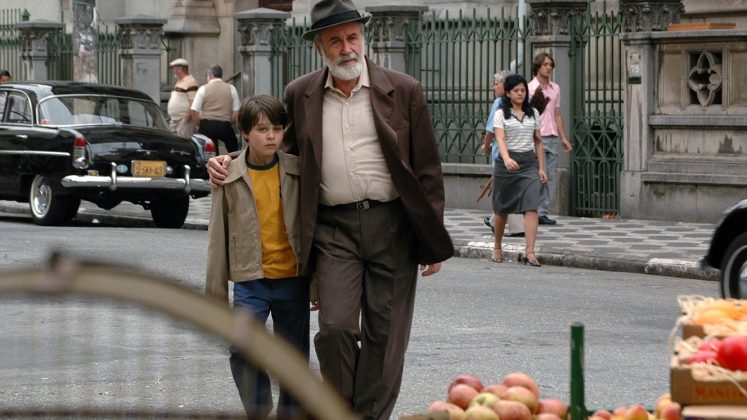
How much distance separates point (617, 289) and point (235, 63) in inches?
→ 762

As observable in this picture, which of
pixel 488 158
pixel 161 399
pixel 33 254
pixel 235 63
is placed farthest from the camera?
pixel 235 63

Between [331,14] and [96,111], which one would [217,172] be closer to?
[331,14]

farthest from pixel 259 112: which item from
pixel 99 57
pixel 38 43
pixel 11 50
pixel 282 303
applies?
pixel 11 50

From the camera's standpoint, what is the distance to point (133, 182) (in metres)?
17.6

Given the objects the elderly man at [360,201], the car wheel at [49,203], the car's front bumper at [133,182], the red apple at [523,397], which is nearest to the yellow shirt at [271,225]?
the elderly man at [360,201]

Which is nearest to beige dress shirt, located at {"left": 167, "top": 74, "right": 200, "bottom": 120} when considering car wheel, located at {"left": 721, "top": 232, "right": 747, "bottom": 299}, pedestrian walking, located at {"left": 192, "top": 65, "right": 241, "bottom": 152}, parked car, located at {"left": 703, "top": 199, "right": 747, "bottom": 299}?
pedestrian walking, located at {"left": 192, "top": 65, "right": 241, "bottom": 152}

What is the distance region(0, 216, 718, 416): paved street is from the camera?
2379 mm

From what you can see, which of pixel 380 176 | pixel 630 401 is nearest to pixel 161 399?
pixel 380 176

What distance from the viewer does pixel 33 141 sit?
1808cm

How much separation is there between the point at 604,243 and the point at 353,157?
1006cm

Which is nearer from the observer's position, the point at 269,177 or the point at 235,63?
the point at 269,177

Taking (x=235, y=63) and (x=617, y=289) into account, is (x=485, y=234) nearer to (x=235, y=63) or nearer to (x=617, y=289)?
(x=617, y=289)

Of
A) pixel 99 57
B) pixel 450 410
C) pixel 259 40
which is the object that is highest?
pixel 259 40

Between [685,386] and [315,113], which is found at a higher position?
[315,113]
